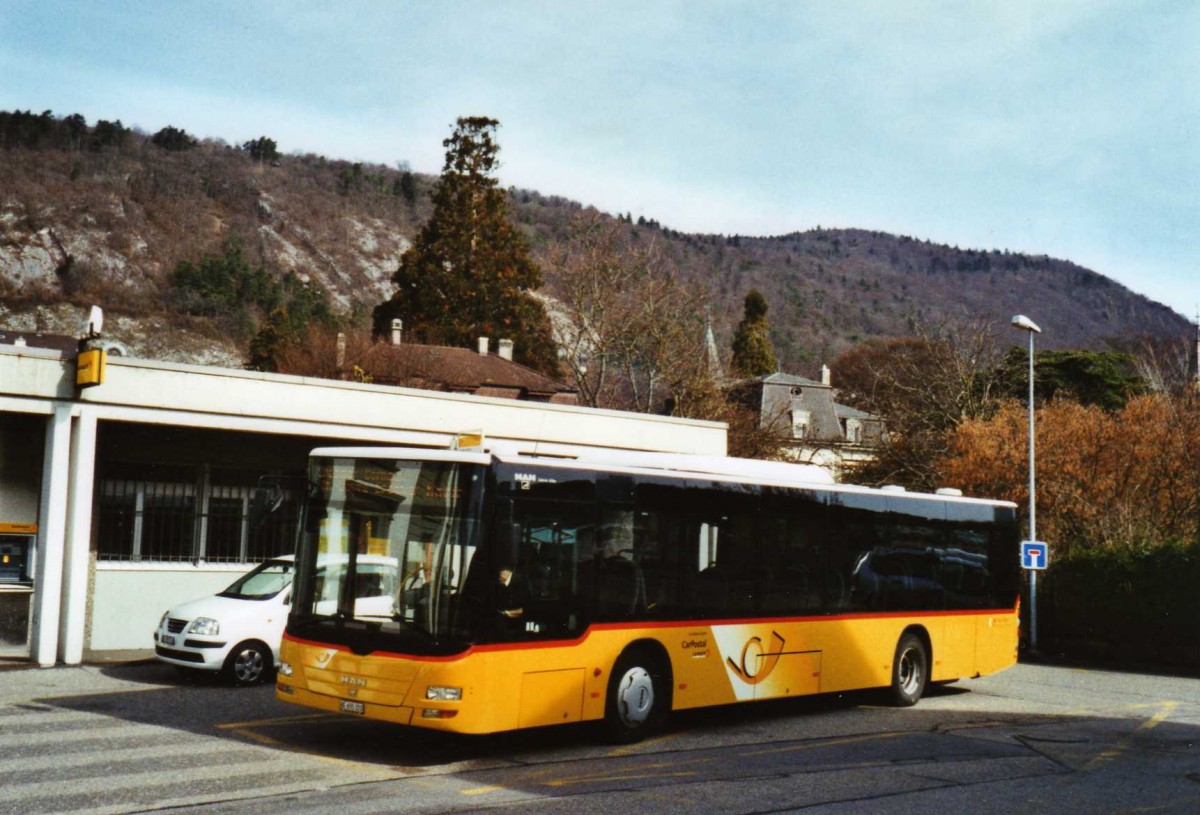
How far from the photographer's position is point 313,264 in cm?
14975

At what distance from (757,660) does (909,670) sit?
3.76 meters

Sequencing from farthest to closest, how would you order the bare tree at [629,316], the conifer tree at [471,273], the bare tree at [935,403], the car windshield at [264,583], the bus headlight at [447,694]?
the conifer tree at [471,273], the bare tree at [629,316], the bare tree at [935,403], the car windshield at [264,583], the bus headlight at [447,694]

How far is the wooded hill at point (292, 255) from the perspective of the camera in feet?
370

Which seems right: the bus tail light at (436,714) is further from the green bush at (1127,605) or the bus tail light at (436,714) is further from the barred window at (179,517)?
the green bush at (1127,605)

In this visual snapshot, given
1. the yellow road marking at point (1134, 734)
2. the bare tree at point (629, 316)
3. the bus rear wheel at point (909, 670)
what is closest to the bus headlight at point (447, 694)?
the yellow road marking at point (1134, 734)

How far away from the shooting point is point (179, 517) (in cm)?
2059

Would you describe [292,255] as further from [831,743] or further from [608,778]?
[608,778]

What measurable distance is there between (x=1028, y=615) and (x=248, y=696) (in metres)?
19.8

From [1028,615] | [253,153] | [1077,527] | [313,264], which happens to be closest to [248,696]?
[1028,615]

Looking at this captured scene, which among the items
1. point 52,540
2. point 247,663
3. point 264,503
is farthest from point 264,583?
point 264,503

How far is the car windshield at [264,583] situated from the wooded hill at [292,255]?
71.6 meters

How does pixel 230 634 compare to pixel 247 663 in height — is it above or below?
above

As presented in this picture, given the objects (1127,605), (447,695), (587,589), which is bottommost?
(447,695)

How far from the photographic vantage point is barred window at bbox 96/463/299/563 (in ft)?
65.3
